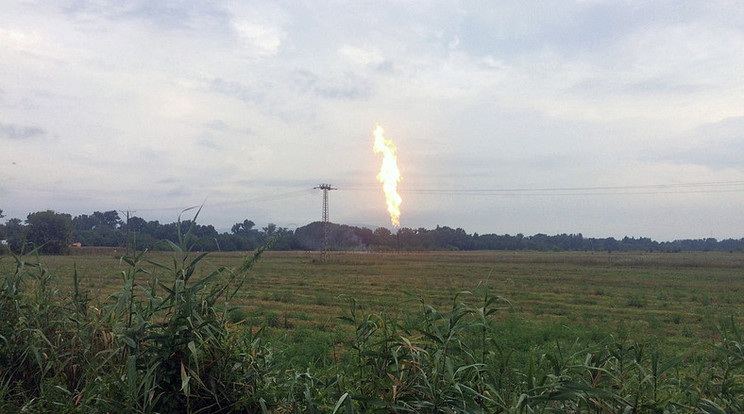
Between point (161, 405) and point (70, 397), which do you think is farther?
point (70, 397)

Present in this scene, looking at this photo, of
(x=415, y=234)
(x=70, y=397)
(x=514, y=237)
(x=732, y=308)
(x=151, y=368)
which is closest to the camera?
(x=151, y=368)

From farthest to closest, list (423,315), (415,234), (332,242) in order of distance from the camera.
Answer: (415,234) < (332,242) < (423,315)

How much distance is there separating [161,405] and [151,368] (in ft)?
0.78

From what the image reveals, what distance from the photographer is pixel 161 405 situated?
2830mm

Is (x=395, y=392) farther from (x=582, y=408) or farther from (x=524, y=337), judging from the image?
(x=524, y=337)

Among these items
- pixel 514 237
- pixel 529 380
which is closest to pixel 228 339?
pixel 529 380

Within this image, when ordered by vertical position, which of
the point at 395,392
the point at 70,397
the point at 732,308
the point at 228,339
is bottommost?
the point at 732,308

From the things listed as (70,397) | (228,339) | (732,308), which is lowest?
(732,308)

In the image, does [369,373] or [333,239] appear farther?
[333,239]

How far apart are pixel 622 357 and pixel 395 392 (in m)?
1.34

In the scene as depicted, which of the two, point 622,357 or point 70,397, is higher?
point 622,357

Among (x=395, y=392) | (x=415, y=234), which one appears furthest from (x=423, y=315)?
(x=415, y=234)

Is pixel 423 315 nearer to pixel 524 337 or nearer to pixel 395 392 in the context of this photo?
pixel 395 392

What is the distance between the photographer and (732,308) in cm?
2238
